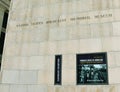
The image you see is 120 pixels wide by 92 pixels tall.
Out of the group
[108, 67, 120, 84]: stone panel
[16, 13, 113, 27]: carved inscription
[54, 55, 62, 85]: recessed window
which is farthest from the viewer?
[16, 13, 113, 27]: carved inscription

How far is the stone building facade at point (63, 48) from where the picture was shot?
9.31 m

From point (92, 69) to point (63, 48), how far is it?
204 cm

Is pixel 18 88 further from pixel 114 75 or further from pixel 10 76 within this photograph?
pixel 114 75

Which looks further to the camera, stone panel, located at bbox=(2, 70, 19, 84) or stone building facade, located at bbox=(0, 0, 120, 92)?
stone panel, located at bbox=(2, 70, 19, 84)

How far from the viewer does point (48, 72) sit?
9961mm

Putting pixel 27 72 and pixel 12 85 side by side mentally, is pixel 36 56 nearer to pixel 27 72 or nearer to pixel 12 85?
pixel 27 72

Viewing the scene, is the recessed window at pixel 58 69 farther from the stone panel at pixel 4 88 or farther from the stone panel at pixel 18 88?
the stone panel at pixel 4 88

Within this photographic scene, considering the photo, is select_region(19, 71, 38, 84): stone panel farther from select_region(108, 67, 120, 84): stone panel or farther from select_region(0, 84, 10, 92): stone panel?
select_region(108, 67, 120, 84): stone panel

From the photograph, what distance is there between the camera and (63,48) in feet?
33.4

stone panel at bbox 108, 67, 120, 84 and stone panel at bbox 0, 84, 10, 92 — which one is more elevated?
stone panel at bbox 108, 67, 120, 84

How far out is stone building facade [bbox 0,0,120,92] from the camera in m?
9.31

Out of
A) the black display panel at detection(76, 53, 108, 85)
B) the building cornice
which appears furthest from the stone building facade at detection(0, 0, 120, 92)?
the building cornice

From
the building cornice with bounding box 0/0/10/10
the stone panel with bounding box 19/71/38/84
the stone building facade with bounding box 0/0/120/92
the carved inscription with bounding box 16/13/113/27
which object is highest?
the building cornice with bounding box 0/0/10/10

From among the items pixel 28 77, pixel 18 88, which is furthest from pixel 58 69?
pixel 18 88
